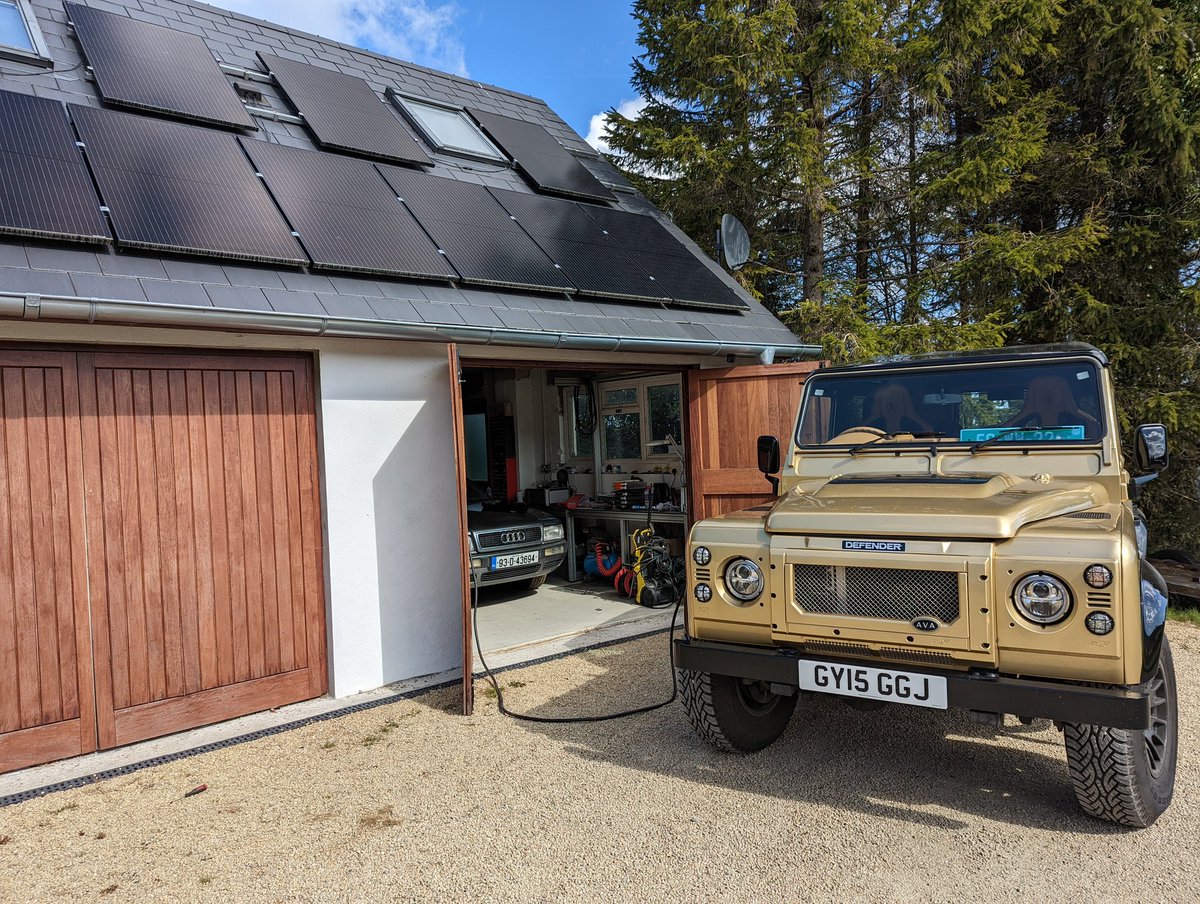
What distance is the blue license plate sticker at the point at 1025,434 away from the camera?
3979 mm

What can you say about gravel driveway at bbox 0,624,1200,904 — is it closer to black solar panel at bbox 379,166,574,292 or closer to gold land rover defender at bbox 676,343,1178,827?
gold land rover defender at bbox 676,343,1178,827

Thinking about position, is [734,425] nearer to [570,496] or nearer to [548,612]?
[548,612]

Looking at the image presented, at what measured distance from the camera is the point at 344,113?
24.4 feet

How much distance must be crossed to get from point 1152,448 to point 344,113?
7.25 metres

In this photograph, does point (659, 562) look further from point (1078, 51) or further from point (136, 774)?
point (1078, 51)

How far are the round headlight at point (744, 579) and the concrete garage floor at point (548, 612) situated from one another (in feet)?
11.0

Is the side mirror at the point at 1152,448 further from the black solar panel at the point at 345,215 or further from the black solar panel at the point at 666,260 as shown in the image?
the black solar panel at the point at 345,215

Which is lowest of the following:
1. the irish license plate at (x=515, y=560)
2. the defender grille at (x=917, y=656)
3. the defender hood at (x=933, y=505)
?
the irish license plate at (x=515, y=560)

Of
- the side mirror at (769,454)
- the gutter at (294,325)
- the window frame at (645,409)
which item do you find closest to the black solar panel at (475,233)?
the gutter at (294,325)

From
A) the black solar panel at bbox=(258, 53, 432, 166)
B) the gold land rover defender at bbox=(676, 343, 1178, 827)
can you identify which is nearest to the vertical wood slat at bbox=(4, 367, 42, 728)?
the black solar panel at bbox=(258, 53, 432, 166)

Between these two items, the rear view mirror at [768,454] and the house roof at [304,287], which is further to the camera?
the rear view mirror at [768,454]

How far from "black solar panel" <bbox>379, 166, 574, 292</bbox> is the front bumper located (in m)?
3.89

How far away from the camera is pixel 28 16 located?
638 cm

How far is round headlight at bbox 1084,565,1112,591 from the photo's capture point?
9.37 feet
